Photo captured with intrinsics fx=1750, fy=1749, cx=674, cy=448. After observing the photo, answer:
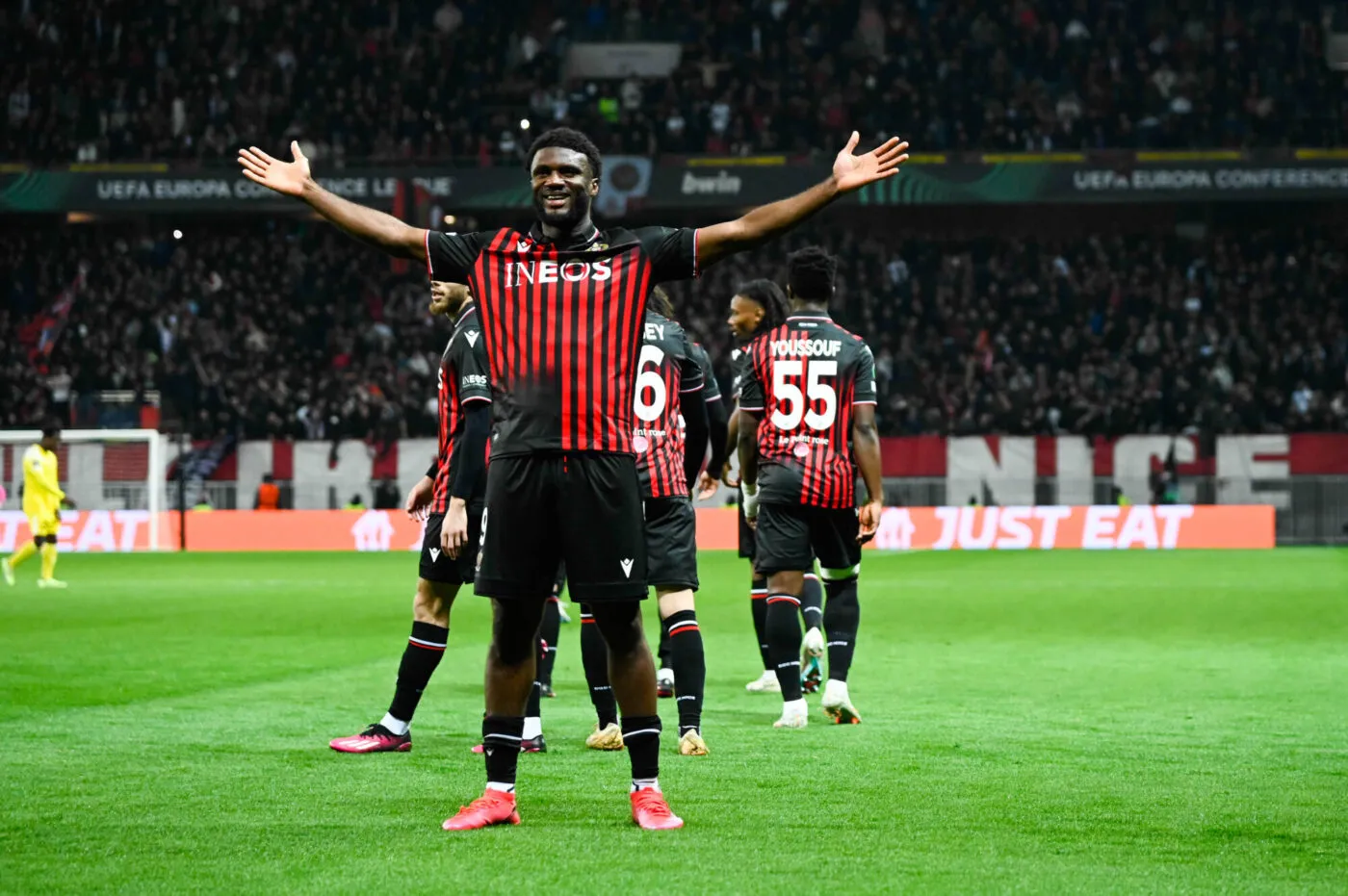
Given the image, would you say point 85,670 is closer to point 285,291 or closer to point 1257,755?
point 1257,755

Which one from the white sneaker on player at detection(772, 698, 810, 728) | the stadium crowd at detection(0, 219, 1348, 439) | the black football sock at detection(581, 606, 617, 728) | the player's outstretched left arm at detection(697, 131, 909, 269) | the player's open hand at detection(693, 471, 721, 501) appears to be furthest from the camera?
the stadium crowd at detection(0, 219, 1348, 439)

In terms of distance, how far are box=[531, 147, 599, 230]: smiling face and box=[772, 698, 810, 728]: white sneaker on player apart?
132 inches

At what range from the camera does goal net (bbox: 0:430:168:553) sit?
30391mm

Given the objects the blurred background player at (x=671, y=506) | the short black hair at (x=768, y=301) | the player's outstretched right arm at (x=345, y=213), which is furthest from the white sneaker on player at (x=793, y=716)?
the player's outstretched right arm at (x=345, y=213)

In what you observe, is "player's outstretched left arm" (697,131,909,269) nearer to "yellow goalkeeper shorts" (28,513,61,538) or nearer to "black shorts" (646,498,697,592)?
"black shorts" (646,498,697,592)

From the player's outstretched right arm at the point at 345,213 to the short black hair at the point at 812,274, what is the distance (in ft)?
10.7

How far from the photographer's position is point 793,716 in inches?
317

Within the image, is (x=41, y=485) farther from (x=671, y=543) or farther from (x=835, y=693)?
(x=671, y=543)

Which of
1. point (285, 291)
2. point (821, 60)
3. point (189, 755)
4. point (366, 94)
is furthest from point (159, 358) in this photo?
point (189, 755)

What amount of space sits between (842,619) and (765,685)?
151 centimetres

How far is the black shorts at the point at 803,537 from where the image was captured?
8359 millimetres

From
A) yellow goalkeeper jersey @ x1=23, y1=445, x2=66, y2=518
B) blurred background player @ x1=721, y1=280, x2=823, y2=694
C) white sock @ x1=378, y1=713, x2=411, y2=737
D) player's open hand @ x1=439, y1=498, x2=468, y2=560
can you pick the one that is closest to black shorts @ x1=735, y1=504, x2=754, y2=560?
blurred background player @ x1=721, y1=280, x2=823, y2=694

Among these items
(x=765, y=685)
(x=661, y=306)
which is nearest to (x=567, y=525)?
(x=661, y=306)

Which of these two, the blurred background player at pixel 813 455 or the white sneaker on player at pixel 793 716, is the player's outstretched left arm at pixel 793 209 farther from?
the white sneaker on player at pixel 793 716
